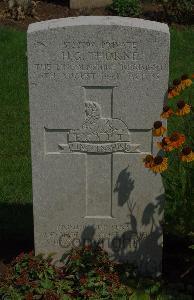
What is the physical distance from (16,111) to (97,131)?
3.42m

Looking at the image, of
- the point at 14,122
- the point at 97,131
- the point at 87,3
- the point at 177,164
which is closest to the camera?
the point at 97,131

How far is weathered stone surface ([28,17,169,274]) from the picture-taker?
4.02 metres

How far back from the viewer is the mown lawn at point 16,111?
580cm

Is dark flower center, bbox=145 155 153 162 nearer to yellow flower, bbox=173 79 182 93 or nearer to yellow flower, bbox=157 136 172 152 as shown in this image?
yellow flower, bbox=157 136 172 152

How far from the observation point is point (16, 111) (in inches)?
297

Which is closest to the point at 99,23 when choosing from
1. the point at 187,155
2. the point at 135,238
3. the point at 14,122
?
the point at 187,155

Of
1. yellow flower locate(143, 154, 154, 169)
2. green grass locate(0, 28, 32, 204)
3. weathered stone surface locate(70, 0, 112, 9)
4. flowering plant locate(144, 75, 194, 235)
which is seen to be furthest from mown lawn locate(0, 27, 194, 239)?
yellow flower locate(143, 154, 154, 169)

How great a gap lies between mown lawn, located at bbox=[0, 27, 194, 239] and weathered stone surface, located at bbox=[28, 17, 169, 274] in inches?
40.2

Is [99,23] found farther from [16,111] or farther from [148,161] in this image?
[16,111]

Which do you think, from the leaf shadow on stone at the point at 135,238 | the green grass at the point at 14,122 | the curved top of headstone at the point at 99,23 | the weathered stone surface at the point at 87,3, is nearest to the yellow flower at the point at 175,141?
the leaf shadow on stone at the point at 135,238

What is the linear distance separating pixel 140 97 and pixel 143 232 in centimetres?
96

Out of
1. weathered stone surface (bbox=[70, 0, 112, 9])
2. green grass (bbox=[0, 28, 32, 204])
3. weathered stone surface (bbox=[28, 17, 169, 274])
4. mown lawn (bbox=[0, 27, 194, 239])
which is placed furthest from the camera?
weathered stone surface (bbox=[70, 0, 112, 9])

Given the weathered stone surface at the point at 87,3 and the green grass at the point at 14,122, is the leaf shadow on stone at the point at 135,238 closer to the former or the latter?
the green grass at the point at 14,122

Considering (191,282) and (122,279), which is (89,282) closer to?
(122,279)
